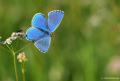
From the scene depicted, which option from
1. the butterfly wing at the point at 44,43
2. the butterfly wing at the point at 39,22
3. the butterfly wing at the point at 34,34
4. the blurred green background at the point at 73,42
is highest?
the butterfly wing at the point at 39,22

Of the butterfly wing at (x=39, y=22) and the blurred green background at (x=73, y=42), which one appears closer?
the butterfly wing at (x=39, y=22)

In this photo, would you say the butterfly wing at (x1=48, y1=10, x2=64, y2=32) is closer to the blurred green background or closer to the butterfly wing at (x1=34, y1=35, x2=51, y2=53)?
the butterfly wing at (x1=34, y1=35, x2=51, y2=53)

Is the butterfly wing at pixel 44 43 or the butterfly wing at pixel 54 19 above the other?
the butterfly wing at pixel 54 19

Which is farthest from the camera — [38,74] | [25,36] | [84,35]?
[84,35]

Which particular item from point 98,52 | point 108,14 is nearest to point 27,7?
point 108,14

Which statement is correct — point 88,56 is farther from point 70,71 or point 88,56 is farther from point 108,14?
point 108,14

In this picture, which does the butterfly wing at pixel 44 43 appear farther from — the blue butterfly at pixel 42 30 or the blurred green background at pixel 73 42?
the blurred green background at pixel 73 42

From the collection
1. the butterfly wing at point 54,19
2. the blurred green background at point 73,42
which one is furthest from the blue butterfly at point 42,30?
the blurred green background at point 73,42
